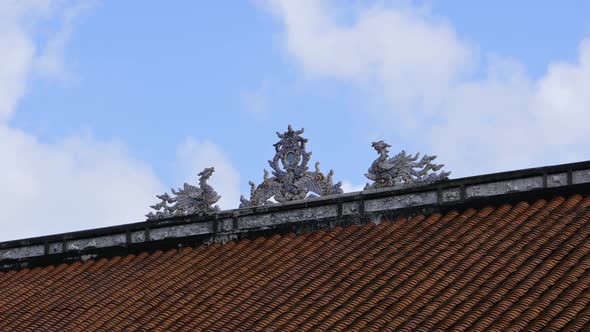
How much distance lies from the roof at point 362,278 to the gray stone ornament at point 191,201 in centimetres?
65

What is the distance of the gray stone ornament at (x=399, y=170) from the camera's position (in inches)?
893

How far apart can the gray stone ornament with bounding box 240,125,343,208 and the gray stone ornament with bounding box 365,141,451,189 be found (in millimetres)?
844

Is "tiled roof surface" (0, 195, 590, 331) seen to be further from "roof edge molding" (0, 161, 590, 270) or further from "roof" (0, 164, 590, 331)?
"roof edge molding" (0, 161, 590, 270)

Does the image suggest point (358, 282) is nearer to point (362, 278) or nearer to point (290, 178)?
point (362, 278)

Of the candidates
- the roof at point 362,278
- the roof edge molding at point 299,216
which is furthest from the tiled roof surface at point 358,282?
the roof edge molding at point 299,216

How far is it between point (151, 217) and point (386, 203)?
4329 mm

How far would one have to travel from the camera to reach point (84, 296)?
75.9 feet

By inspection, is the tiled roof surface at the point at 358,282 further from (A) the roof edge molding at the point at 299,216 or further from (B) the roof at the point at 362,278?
(A) the roof edge molding at the point at 299,216

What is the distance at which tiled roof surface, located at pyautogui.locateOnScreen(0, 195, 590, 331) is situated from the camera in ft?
62.2

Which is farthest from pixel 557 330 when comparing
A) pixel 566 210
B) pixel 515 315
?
pixel 566 210

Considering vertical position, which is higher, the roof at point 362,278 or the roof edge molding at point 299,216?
the roof edge molding at point 299,216

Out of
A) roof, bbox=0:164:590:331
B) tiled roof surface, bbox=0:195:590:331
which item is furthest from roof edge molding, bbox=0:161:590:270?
tiled roof surface, bbox=0:195:590:331

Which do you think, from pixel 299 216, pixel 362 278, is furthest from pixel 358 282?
pixel 299 216

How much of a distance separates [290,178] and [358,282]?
360 cm
